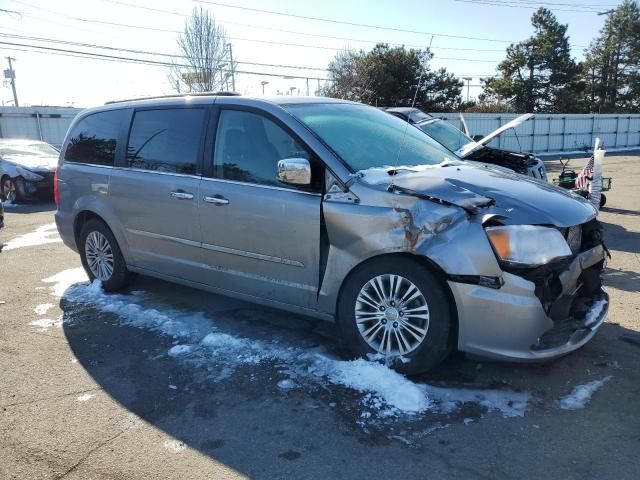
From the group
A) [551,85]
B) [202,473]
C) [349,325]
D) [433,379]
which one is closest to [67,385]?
[202,473]

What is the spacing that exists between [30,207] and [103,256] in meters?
8.49

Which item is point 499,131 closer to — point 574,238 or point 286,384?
point 574,238

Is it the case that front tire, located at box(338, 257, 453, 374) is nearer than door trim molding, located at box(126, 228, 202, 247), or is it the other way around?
front tire, located at box(338, 257, 453, 374)

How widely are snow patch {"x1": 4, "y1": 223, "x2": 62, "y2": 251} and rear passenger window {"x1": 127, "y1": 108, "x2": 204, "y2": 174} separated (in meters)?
4.33

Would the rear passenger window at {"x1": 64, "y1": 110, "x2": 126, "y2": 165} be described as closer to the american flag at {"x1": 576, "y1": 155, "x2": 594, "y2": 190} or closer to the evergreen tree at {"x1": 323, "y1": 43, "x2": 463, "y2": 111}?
the american flag at {"x1": 576, "y1": 155, "x2": 594, "y2": 190}

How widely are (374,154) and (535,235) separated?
4.51 ft

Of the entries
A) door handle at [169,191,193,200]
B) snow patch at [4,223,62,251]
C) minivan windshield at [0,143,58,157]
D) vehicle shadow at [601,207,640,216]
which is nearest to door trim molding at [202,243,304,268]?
door handle at [169,191,193,200]

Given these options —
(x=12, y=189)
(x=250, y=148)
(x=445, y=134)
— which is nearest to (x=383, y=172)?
(x=250, y=148)

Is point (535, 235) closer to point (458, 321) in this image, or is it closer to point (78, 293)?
point (458, 321)

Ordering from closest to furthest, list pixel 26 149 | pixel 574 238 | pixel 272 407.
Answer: pixel 272 407 → pixel 574 238 → pixel 26 149

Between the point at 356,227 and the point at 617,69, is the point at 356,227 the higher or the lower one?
the lower one

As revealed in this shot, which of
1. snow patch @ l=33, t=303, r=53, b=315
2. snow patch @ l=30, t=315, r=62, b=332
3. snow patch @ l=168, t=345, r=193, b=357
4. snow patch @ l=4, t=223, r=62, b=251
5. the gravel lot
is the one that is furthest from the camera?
snow patch @ l=4, t=223, r=62, b=251

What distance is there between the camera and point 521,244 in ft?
9.80

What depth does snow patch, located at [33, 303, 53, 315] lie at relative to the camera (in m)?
4.92
